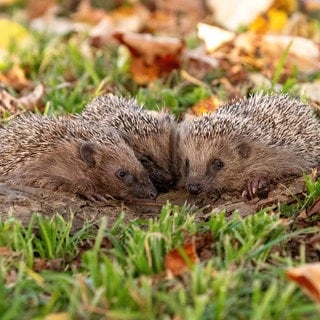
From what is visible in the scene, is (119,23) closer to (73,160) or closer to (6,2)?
(6,2)

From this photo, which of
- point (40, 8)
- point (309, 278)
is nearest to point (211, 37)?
point (309, 278)

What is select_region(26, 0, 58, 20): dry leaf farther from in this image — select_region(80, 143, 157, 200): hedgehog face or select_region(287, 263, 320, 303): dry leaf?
select_region(287, 263, 320, 303): dry leaf

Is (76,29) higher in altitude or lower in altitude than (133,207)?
higher

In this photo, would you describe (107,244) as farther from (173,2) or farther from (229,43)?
(173,2)

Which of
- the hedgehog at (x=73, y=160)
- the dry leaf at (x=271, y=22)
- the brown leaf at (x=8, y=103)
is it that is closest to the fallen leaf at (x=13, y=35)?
the brown leaf at (x=8, y=103)

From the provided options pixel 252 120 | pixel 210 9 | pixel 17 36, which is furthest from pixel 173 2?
pixel 252 120

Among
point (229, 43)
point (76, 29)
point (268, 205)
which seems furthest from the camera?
point (76, 29)

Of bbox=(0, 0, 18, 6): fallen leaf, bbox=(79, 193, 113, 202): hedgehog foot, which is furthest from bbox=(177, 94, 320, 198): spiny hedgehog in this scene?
bbox=(0, 0, 18, 6): fallen leaf
